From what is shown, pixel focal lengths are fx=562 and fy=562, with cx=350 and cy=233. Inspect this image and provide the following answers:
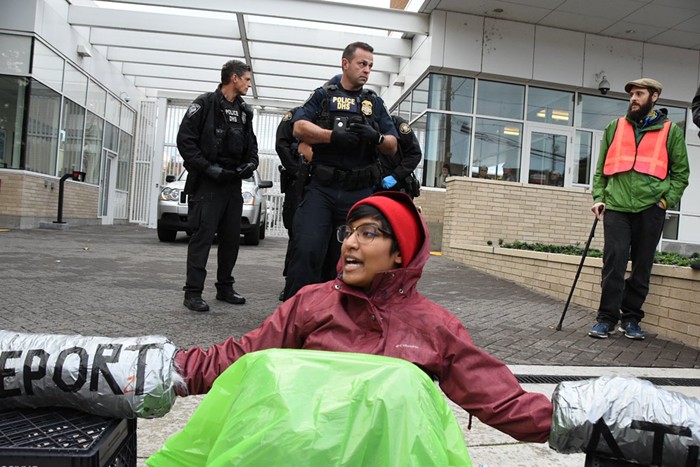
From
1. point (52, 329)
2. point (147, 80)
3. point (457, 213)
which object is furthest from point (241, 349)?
point (147, 80)

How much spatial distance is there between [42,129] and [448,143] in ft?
32.7

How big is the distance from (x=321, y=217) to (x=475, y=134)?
10175 millimetres

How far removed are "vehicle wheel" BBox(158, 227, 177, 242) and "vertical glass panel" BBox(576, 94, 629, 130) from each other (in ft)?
31.7

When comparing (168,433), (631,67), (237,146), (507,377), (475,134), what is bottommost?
(168,433)

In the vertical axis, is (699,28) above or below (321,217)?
above

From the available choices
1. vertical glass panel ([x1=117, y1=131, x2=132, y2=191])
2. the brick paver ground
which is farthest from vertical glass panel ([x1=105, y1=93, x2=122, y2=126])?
the brick paver ground

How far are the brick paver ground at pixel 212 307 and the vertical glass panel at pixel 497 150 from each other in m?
5.03

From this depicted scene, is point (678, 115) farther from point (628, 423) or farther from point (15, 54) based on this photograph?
point (15, 54)

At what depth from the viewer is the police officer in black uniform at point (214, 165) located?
4625mm

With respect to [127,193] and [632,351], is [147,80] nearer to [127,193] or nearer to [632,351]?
[127,193]

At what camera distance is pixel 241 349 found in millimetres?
1799

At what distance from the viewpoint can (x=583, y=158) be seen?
1352 centimetres

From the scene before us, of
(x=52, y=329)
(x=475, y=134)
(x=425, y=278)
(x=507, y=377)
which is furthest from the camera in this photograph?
(x=475, y=134)

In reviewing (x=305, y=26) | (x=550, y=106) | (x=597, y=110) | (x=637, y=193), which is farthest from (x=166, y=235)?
(x=597, y=110)
